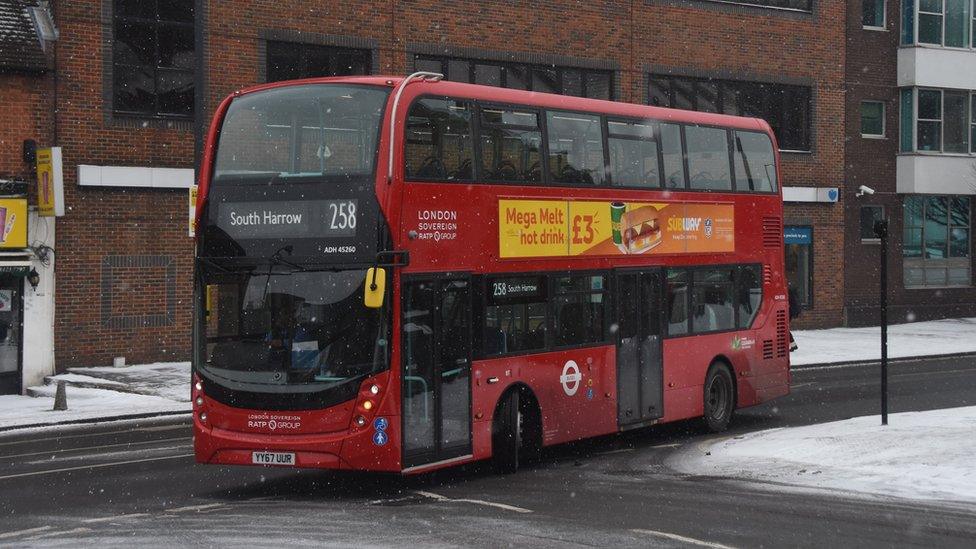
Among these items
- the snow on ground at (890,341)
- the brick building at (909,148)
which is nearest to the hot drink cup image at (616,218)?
the snow on ground at (890,341)

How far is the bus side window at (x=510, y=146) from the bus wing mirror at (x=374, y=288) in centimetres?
205

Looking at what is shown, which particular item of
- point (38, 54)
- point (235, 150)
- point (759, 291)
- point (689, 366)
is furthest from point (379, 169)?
point (38, 54)

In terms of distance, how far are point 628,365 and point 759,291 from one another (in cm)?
372

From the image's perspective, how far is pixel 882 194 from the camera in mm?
42000

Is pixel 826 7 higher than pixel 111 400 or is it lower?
higher

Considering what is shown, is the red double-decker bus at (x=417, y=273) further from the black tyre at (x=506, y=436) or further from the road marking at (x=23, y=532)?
the road marking at (x=23, y=532)

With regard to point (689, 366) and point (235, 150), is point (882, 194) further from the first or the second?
point (235, 150)

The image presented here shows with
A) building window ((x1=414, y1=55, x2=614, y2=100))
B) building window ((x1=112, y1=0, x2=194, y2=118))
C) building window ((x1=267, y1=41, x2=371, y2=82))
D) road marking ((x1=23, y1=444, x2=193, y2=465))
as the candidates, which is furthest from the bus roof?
building window ((x1=267, y1=41, x2=371, y2=82))

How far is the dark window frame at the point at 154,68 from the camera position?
89.7 feet

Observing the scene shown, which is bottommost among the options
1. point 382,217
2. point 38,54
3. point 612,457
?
point 612,457

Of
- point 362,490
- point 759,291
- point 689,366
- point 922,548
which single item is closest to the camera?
point 922,548

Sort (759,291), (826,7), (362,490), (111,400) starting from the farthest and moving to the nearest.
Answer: (826,7), (111,400), (759,291), (362,490)

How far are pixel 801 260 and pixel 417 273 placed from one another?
28.5 meters

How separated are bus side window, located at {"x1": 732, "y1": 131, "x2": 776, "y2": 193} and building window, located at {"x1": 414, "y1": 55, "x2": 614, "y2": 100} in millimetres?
11664
